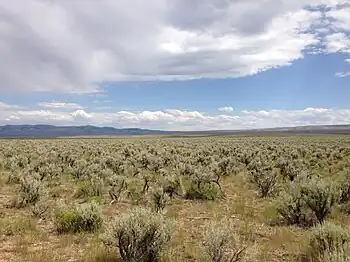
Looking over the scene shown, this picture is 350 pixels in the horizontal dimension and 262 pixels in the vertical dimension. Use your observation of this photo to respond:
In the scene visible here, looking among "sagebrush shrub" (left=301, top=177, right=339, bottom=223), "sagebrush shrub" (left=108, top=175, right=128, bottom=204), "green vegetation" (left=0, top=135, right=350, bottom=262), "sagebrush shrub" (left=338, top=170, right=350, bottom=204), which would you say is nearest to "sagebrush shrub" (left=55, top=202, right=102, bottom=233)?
"green vegetation" (left=0, top=135, right=350, bottom=262)

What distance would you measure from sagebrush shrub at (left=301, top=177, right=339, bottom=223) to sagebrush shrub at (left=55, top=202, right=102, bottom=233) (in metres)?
5.99

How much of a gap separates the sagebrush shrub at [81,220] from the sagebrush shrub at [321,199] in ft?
19.6

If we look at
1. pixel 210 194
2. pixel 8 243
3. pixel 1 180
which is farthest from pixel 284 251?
pixel 1 180

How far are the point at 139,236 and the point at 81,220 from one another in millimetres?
3556

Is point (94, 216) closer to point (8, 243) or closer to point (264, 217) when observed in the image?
point (8, 243)

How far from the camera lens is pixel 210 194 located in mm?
16344

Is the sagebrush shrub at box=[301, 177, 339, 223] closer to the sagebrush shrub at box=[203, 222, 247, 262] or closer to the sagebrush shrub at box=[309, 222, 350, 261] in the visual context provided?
the sagebrush shrub at box=[309, 222, 350, 261]

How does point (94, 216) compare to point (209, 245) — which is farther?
point (94, 216)

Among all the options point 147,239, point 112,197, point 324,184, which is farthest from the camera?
point 112,197

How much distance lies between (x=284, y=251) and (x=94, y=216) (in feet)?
16.3

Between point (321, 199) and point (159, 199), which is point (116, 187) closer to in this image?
point (159, 199)

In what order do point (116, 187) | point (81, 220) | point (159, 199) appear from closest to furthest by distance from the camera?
1. point (81, 220)
2. point (159, 199)
3. point (116, 187)

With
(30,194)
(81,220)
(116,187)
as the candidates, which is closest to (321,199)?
(81,220)

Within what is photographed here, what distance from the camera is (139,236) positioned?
7562 millimetres
